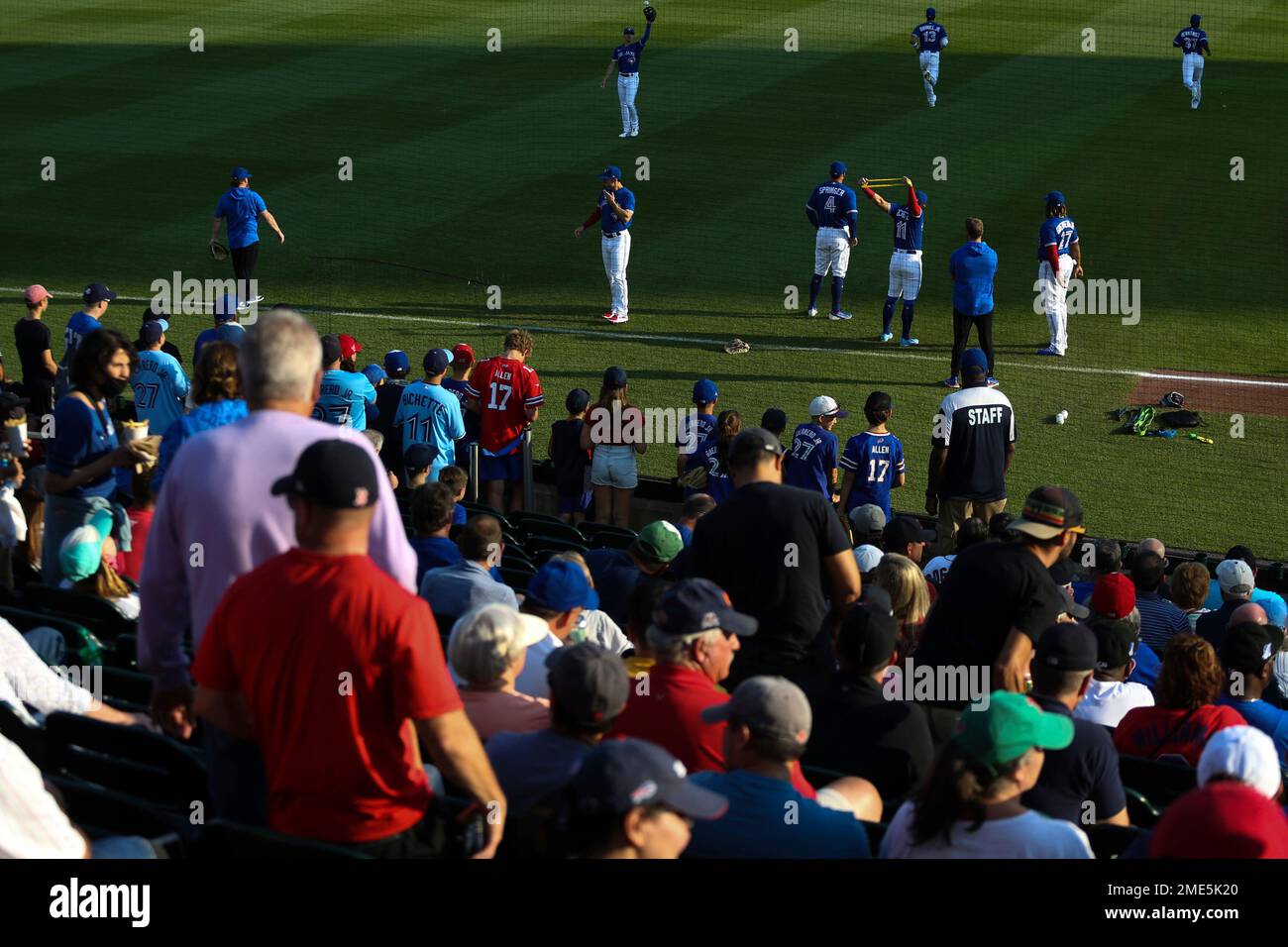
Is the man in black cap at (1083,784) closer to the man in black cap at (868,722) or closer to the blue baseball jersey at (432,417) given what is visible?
the man in black cap at (868,722)

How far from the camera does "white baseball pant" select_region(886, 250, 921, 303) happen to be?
50.6 ft

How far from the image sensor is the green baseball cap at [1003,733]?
393cm

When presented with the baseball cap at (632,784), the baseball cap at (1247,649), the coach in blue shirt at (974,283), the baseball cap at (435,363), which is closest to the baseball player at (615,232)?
the coach in blue shirt at (974,283)

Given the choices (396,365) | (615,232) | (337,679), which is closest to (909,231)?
(615,232)

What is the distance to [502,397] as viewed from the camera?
446 inches

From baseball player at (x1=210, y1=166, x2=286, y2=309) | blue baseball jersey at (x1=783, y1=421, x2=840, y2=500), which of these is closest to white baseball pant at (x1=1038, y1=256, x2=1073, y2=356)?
blue baseball jersey at (x1=783, y1=421, x2=840, y2=500)

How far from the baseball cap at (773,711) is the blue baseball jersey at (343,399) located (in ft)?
21.8

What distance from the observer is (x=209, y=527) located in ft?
13.5

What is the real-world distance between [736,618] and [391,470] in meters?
6.56

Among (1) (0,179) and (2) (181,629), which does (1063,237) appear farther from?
(1) (0,179)

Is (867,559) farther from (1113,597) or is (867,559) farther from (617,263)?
(617,263)

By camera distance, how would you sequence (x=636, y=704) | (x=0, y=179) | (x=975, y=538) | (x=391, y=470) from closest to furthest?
(x=636, y=704) < (x=975, y=538) < (x=391, y=470) < (x=0, y=179)

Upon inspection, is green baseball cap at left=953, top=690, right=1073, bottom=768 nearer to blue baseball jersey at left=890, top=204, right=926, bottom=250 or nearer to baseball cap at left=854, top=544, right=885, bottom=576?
baseball cap at left=854, top=544, right=885, bottom=576
